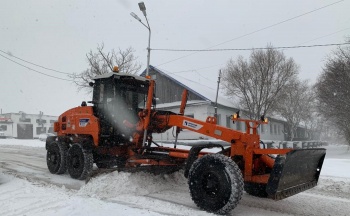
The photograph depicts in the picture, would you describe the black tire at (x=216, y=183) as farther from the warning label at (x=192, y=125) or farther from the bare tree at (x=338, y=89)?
the bare tree at (x=338, y=89)

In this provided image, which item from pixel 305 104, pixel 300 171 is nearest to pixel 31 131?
pixel 305 104

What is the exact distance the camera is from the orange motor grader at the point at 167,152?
5.05 meters

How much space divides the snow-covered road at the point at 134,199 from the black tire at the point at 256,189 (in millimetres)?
110

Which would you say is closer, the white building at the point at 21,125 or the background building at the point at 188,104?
the background building at the point at 188,104

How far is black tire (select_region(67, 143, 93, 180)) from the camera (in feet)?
26.1

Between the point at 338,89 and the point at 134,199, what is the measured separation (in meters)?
22.4

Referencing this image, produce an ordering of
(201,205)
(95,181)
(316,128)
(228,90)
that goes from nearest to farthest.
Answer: (201,205), (95,181), (228,90), (316,128)

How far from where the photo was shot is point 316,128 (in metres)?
79.2

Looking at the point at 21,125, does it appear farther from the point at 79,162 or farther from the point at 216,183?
the point at 216,183

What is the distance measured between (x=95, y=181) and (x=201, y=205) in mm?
2485

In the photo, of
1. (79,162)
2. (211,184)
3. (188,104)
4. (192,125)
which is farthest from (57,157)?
(188,104)

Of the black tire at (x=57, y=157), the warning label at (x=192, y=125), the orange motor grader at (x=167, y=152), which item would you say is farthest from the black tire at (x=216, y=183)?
the black tire at (x=57, y=157)

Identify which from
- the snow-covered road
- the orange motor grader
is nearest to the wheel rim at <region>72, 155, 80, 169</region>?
the orange motor grader

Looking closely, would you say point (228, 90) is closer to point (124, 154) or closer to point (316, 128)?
point (124, 154)
